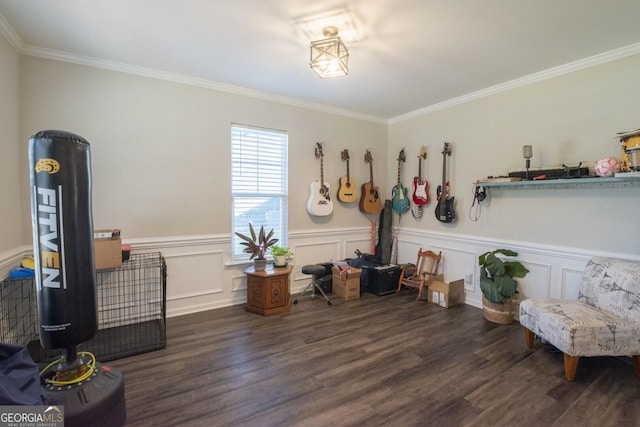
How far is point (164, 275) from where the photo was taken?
2787mm

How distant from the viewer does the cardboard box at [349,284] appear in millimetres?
3793

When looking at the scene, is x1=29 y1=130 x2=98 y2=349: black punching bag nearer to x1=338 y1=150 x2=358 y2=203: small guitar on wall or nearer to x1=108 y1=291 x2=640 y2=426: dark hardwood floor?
x1=108 y1=291 x2=640 y2=426: dark hardwood floor

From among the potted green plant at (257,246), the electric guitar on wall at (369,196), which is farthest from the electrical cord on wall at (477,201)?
the potted green plant at (257,246)

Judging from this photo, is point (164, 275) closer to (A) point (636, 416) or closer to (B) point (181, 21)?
(B) point (181, 21)

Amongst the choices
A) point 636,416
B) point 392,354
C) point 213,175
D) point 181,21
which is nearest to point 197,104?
point 213,175

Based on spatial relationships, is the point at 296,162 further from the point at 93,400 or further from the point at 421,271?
the point at 93,400

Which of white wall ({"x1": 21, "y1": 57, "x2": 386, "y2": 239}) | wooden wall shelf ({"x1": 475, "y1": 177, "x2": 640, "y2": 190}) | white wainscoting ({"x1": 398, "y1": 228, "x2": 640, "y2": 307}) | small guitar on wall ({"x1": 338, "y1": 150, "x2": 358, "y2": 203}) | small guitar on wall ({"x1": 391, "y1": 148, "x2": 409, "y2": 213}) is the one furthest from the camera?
small guitar on wall ({"x1": 391, "y1": 148, "x2": 409, "y2": 213})

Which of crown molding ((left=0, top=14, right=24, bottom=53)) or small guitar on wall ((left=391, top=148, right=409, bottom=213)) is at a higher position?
crown molding ((left=0, top=14, right=24, bottom=53))

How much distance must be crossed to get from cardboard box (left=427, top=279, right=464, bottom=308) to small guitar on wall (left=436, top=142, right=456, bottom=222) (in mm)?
801

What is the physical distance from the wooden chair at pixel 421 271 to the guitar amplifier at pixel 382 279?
9 centimetres

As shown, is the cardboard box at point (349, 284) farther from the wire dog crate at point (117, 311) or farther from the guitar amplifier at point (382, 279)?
the wire dog crate at point (117, 311)

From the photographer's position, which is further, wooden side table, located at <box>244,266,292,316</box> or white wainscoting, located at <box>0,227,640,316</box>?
wooden side table, located at <box>244,266,292,316</box>

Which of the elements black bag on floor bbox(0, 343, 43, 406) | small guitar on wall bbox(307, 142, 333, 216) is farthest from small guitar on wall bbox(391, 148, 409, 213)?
black bag on floor bbox(0, 343, 43, 406)

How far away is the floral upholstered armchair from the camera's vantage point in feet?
6.89
